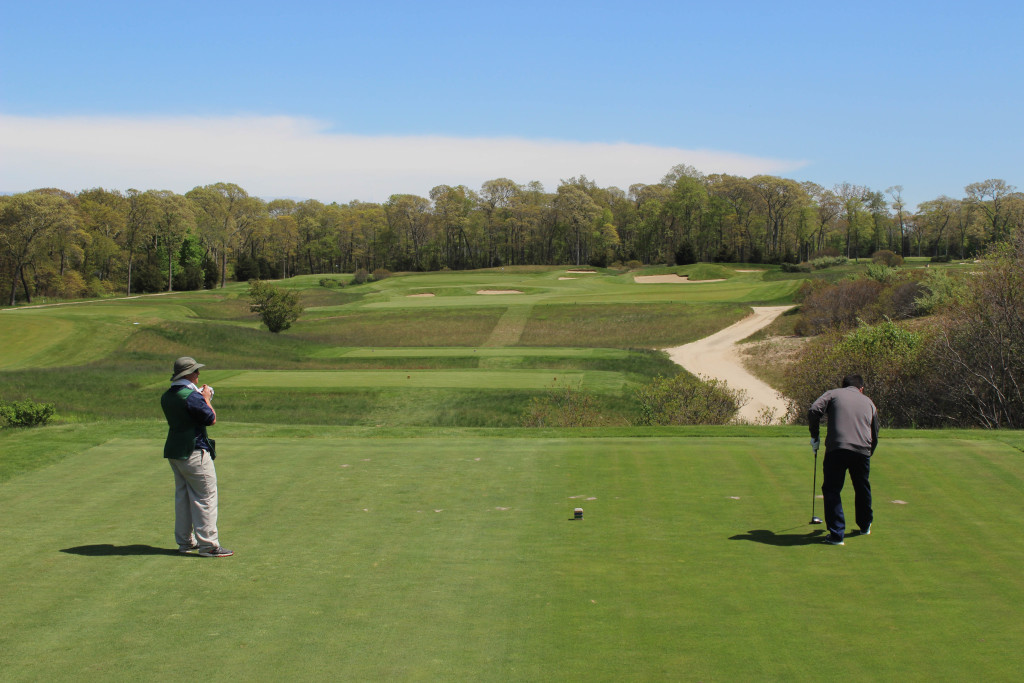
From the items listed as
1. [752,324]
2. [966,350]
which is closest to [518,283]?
[752,324]

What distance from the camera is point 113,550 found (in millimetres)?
8820

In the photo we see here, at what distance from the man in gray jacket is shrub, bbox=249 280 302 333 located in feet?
195

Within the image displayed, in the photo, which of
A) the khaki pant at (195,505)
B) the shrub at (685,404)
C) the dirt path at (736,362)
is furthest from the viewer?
the dirt path at (736,362)

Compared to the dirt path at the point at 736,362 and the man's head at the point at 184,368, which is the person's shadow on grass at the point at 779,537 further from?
the dirt path at the point at 736,362

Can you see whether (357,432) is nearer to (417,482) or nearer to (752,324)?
(417,482)

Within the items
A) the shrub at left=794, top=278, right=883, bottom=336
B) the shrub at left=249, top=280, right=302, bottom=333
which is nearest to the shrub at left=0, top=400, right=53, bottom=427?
the shrub at left=249, top=280, right=302, bottom=333

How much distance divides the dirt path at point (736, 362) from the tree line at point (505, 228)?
51970mm

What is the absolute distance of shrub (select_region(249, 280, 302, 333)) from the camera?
64.8m

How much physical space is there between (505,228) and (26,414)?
125 metres

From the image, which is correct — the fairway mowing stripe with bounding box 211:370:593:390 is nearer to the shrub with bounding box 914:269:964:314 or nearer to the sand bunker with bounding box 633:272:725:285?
the shrub with bounding box 914:269:964:314

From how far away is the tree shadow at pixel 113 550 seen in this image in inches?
342

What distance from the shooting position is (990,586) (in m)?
7.62

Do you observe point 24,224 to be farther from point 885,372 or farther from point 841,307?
point 885,372

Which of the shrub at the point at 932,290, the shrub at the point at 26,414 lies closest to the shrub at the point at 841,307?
the shrub at the point at 932,290
